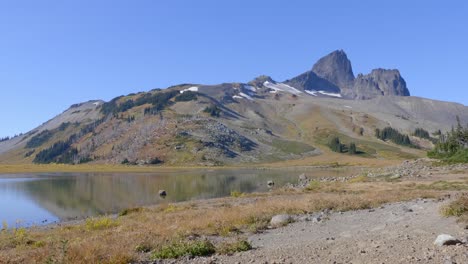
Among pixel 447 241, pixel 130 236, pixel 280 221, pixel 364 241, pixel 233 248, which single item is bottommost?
pixel 280 221

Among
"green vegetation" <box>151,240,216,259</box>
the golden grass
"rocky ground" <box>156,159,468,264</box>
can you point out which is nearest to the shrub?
"rocky ground" <box>156,159,468,264</box>

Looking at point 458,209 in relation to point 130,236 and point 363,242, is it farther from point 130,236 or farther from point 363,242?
point 130,236

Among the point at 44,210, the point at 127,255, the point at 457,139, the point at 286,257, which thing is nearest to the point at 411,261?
the point at 286,257

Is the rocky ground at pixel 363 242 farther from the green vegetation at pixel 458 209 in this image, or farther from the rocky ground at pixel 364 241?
the green vegetation at pixel 458 209

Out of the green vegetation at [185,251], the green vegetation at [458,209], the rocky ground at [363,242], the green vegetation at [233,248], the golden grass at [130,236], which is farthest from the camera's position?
the green vegetation at [458,209]

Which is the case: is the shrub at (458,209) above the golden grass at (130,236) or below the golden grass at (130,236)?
above

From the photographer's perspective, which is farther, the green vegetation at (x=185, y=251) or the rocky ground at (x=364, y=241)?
the green vegetation at (x=185, y=251)

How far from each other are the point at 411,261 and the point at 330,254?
2788 millimetres

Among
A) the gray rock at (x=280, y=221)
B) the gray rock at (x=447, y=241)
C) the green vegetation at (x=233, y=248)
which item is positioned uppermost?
the gray rock at (x=447, y=241)

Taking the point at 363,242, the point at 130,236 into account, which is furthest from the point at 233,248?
the point at 130,236

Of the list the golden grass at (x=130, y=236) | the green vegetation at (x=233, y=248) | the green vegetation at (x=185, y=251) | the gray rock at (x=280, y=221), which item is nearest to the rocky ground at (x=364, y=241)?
the green vegetation at (x=233, y=248)

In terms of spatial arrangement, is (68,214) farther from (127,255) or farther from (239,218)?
(127,255)

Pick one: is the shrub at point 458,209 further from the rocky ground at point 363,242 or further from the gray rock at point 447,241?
the gray rock at point 447,241

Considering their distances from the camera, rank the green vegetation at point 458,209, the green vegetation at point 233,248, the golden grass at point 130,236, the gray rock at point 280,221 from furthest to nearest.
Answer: the gray rock at point 280,221 < the green vegetation at point 458,209 < the green vegetation at point 233,248 < the golden grass at point 130,236
